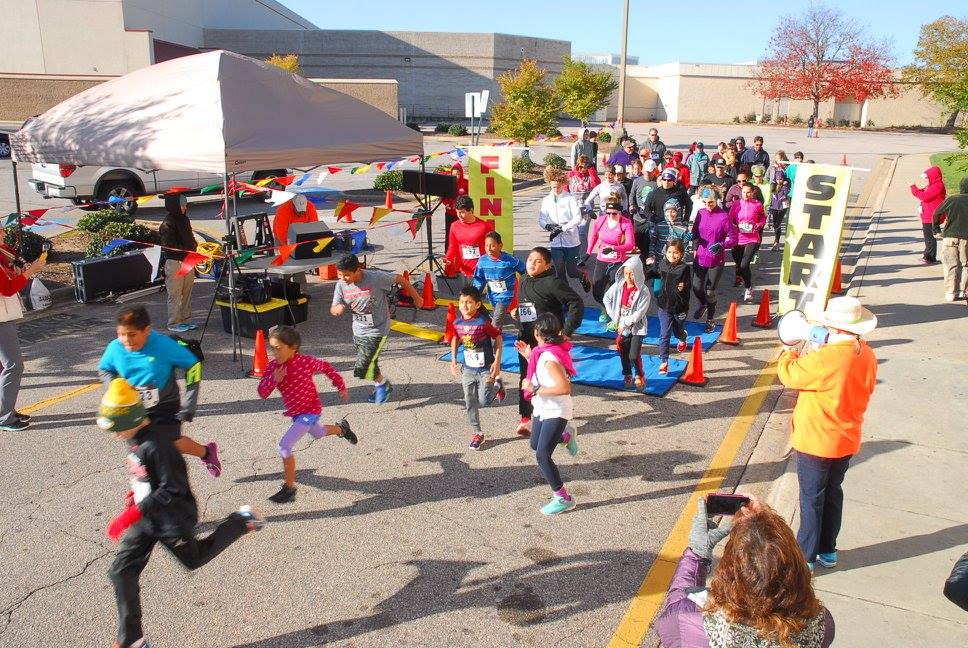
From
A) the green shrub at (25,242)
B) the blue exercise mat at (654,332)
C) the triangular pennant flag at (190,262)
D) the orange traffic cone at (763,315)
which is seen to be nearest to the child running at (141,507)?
the triangular pennant flag at (190,262)

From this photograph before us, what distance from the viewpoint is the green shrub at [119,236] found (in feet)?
39.6

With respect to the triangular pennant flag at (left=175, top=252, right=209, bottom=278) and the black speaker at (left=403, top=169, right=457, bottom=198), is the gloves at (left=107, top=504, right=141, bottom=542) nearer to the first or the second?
the triangular pennant flag at (left=175, top=252, right=209, bottom=278)

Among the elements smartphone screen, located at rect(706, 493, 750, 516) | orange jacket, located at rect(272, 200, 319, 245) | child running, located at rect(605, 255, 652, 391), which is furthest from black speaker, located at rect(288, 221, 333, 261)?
smartphone screen, located at rect(706, 493, 750, 516)

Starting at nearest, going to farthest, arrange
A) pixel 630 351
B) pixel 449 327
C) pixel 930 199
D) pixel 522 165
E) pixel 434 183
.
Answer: pixel 630 351 → pixel 449 327 → pixel 434 183 → pixel 930 199 → pixel 522 165

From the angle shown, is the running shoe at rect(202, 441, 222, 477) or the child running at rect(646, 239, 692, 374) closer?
the running shoe at rect(202, 441, 222, 477)

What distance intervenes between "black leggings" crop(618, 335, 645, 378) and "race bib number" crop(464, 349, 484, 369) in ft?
6.86

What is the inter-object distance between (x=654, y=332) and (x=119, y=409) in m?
7.45

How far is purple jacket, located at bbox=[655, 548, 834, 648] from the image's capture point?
2.57 metres

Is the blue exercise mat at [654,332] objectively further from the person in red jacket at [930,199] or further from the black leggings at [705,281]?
the person in red jacket at [930,199]

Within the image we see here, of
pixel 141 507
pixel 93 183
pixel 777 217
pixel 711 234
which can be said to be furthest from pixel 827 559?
pixel 93 183

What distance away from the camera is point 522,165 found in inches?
1084

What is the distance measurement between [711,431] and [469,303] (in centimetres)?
271

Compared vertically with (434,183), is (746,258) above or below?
below

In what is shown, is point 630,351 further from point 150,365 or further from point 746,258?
point 150,365
